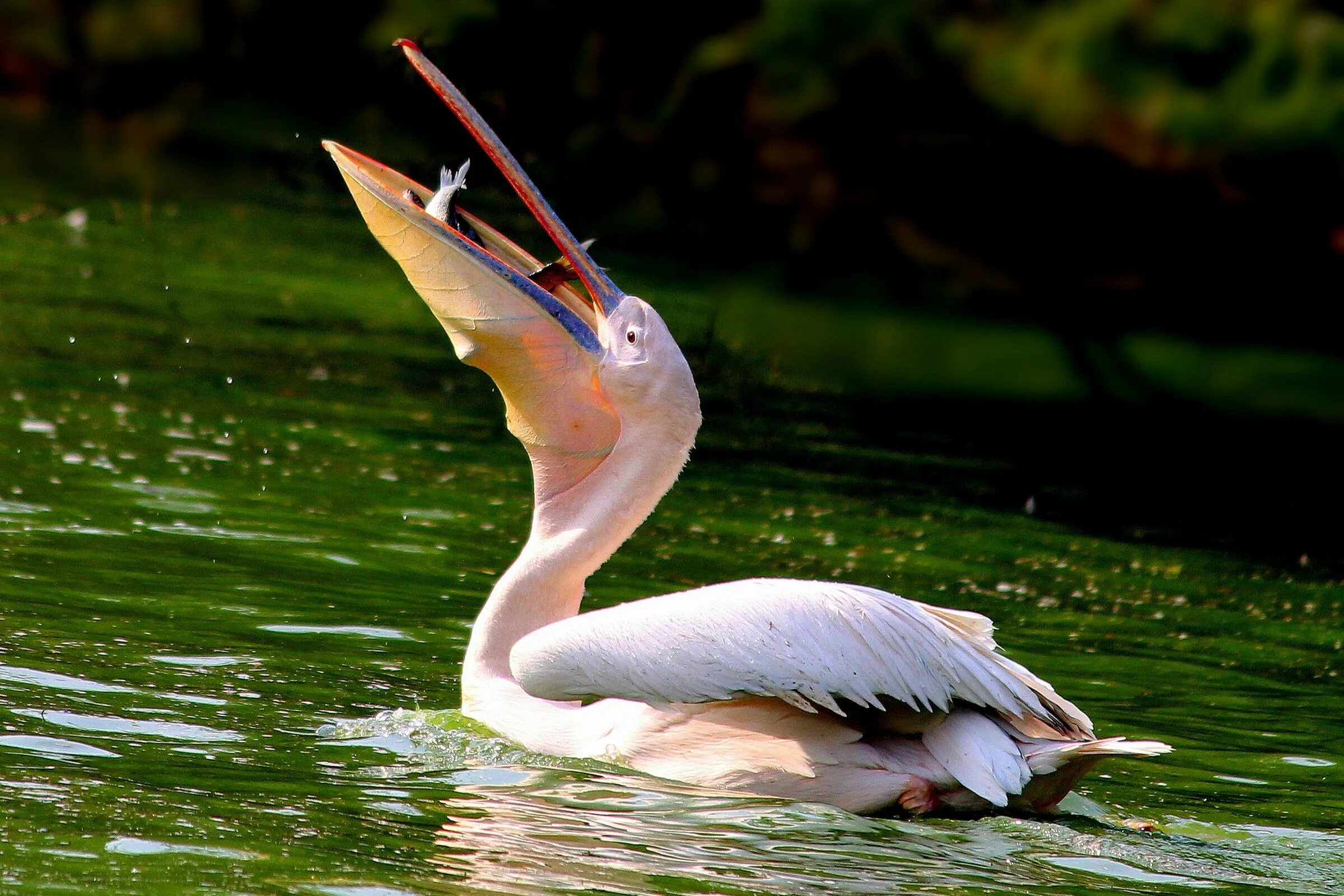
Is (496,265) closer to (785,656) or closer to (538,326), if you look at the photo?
(538,326)

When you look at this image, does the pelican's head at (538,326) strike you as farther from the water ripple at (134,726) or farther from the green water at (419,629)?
the water ripple at (134,726)

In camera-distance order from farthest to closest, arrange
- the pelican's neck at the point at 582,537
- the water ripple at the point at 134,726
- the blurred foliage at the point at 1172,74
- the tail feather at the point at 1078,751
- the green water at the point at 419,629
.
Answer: the blurred foliage at the point at 1172,74, the pelican's neck at the point at 582,537, the water ripple at the point at 134,726, the tail feather at the point at 1078,751, the green water at the point at 419,629

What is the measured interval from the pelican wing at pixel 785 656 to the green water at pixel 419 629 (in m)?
0.23

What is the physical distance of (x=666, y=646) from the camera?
402 centimetres

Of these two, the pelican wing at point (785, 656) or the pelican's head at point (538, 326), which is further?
the pelican's head at point (538, 326)

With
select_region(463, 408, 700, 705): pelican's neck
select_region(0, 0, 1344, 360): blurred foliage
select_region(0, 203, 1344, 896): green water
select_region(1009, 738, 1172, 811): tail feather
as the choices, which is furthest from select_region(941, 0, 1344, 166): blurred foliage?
select_region(1009, 738, 1172, 811): tail feather

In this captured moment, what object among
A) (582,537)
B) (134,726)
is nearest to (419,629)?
(582,537)

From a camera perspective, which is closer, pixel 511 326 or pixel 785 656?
pixel 785 656

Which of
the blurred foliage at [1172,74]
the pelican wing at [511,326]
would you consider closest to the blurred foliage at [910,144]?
the blurred foliage at [1172,74]

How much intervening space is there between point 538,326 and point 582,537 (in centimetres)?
51

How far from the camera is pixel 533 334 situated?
15.6ft

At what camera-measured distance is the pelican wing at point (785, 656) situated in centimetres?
396

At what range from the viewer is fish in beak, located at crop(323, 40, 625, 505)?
187 inches

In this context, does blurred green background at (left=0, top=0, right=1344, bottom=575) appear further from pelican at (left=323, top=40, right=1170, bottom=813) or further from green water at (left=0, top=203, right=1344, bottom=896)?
pelican at (left=323, top=40, right=1170, bottom=813)
